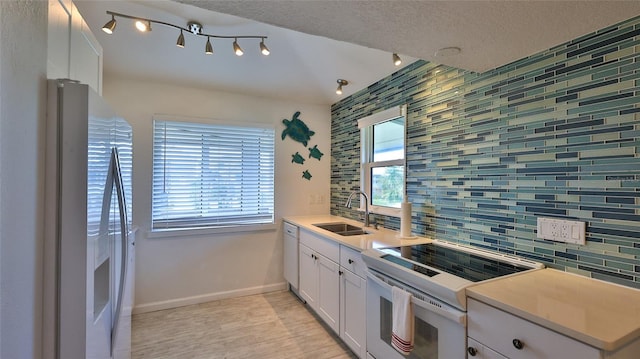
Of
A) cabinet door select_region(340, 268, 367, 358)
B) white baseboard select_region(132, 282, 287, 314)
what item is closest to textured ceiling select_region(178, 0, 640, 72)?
cabinet door select_region(340, 268, 367, 358)

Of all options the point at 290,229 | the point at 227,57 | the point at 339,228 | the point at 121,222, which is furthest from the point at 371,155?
the point at 121,222

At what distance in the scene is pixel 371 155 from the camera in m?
3.02

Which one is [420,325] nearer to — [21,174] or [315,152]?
[21,174]

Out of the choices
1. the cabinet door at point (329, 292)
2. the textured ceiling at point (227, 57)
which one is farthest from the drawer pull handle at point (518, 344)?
the textured ceiling at point (227, 57)

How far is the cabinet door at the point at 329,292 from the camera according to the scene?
2307mm

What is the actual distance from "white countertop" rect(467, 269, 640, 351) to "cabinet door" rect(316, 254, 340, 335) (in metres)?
1.28

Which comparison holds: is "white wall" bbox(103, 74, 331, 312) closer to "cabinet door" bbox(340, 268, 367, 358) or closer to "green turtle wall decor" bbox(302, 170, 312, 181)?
"green turtle wall decor" bbox(302, 170, 312, 181)

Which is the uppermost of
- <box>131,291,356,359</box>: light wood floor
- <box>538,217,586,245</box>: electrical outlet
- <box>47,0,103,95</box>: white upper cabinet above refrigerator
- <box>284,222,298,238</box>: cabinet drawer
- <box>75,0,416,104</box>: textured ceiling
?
<box>75,0,416,104</box>: textured ceiling

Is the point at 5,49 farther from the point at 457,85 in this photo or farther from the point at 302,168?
the point at 302,168

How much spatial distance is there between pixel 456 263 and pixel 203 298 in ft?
8.68

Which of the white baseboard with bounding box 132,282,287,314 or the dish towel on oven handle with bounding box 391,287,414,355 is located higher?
the dish towel on oven handle with bounding box 391,287,414,355

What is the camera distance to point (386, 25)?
1.28 m

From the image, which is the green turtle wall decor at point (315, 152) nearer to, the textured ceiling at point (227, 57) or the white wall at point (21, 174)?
the textured ceiling at point (227, 57)

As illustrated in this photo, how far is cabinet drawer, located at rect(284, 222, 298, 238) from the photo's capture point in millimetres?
3100
